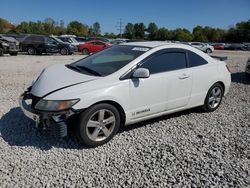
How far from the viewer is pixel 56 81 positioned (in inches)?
153

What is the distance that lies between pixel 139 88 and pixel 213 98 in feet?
6.98

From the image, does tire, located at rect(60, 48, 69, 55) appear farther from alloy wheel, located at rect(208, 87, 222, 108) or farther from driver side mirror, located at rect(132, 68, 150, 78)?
driver side mirror, located at rect(132, 68, 150, 78)

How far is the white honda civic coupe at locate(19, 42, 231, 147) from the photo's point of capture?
3529 mm

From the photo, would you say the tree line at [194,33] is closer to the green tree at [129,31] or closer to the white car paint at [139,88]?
the green tree at [129,31]

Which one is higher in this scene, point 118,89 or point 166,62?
point 166,62

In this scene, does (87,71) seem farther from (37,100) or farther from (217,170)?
(217,170)

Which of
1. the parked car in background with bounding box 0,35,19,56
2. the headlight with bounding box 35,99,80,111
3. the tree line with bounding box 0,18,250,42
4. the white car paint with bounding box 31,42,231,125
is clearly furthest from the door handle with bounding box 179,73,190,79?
the tree line with bounding box 0,18,250,42

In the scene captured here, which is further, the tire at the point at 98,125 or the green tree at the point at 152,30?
the green tree at the point at 152,30

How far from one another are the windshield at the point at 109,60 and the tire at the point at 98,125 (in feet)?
1.98

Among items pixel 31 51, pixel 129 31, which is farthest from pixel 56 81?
pixel 129 31

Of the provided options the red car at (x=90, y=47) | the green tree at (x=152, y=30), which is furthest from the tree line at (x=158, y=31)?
the red car at (x=90, y=47)

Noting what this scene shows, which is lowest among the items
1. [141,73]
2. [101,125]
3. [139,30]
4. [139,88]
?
[101,125]

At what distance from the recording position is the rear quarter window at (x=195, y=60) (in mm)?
4859

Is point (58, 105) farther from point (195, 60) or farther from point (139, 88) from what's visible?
point (195, 60)
